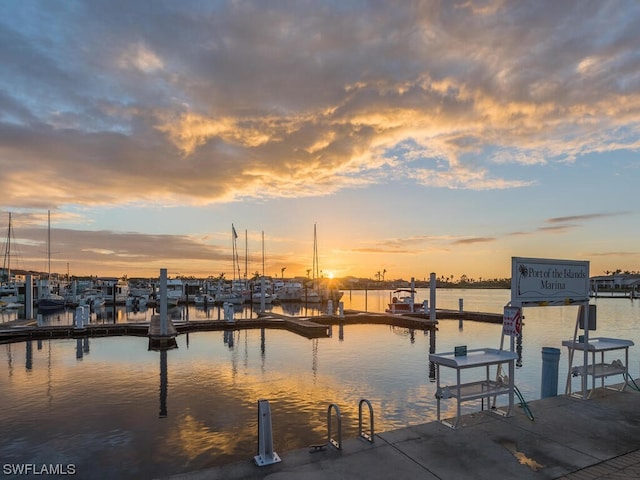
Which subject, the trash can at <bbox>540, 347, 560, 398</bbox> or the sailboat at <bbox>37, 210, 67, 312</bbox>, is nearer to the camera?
the trash can at <bbox>540, 347, 560, 398</bbox>

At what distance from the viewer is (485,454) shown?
6379 mm

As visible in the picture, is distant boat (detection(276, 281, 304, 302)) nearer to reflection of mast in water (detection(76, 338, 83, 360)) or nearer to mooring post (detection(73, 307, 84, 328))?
mooring post (detection(73, 307, 84, 328))

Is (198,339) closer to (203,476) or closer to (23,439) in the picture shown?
(23,439)

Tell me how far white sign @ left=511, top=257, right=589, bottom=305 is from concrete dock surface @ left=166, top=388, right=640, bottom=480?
251cm

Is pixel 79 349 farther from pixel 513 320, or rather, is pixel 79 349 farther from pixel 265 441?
pixel 513 320

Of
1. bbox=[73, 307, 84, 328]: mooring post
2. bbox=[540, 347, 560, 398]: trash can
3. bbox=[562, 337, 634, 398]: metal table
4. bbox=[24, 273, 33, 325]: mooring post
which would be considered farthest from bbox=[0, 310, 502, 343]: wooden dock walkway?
bbox=[562, 337, 634, 398]: metal table

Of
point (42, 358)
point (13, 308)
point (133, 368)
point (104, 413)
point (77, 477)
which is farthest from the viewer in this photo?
point (13, 308)

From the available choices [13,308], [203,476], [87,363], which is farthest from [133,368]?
[13,308]

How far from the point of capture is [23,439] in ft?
33.4

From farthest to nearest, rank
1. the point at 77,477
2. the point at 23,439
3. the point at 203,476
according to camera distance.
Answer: the point at 23,439 < the point at 77,477 < the point at 203,476

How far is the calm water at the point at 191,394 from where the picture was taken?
30.9ft

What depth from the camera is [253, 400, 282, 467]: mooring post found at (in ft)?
20.2

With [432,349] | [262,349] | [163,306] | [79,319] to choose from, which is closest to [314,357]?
[262,349]

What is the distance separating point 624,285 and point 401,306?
151 m
